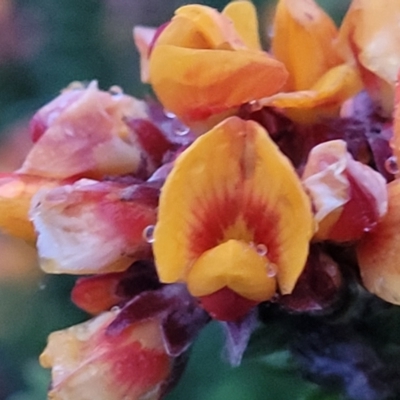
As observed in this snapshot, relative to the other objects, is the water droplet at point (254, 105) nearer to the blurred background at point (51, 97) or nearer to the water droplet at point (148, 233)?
the water droplet at point (148, 233)

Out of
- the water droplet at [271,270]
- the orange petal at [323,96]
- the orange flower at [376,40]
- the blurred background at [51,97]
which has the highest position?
the orange flower at [376,40]

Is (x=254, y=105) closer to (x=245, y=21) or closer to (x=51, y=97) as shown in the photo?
(x=245, y=21)

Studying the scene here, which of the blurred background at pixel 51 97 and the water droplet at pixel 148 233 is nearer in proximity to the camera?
the water droplet at pixel 148 233

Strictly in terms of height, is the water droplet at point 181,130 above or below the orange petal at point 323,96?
below

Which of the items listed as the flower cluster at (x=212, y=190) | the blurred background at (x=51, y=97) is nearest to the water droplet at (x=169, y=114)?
the flower cluster at (x=212, y=190)

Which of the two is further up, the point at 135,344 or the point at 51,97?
the point at 135,344

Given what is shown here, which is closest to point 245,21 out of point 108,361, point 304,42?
point 304,42

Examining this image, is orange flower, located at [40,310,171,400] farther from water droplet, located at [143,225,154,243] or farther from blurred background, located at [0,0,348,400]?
blurred background, located at [0,0,348,400]
